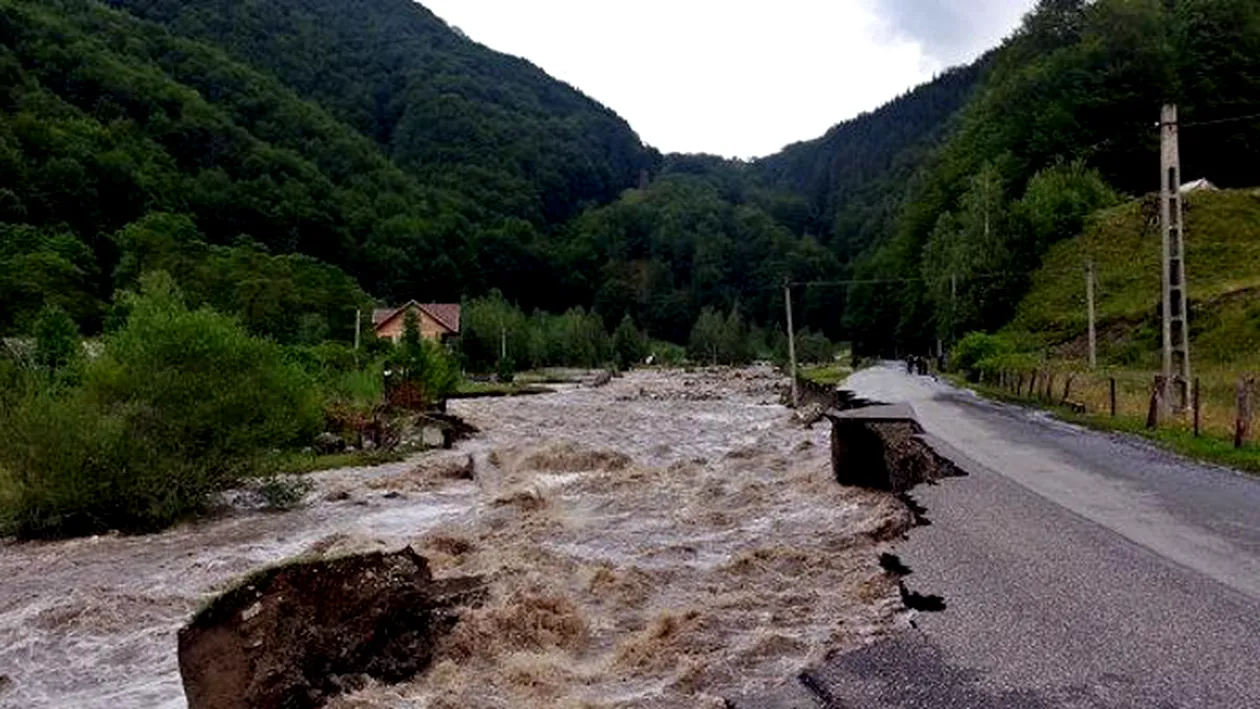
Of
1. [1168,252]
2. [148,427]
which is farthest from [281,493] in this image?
[1168,252]

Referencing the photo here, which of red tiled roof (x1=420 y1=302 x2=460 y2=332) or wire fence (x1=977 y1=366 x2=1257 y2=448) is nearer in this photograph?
wire fence (x1=977 y1=366 x2=1257 y2=448)

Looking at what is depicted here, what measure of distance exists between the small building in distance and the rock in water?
95.2m

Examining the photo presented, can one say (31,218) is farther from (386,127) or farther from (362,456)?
(386,127)

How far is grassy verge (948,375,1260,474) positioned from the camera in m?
17.8

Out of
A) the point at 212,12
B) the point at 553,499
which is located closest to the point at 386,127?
the point at 212,12

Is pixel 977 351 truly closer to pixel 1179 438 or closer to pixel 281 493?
pixel 1179 438

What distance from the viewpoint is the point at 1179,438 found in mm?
21172

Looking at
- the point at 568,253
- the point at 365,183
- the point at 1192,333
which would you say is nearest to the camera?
the point at 1192,333

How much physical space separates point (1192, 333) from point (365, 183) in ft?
444

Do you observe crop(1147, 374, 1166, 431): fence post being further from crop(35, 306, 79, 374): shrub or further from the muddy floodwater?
crop(35, 306, 79, 374): shrub

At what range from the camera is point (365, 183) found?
160m

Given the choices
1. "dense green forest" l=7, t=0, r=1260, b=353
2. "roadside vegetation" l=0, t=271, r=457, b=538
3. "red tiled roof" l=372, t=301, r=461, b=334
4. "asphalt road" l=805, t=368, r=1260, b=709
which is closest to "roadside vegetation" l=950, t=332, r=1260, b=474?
"asphalt road" l=805, t=368, r=1260, b=709

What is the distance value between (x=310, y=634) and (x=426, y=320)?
10890 cm

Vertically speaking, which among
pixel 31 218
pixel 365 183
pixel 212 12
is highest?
pixel 212 12
